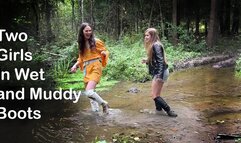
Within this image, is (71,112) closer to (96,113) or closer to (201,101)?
(96,113)

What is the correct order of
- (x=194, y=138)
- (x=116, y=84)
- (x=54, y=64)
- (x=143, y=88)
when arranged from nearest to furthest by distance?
1. (x=194, y=138)
2. (x=143, y=88)
3. (x=116, y=84)
4. (x=54, y=64)

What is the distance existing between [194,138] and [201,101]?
11.5 ft

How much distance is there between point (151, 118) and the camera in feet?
28.5

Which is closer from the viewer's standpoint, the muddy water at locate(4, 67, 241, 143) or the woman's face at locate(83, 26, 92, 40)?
the muddy water at locate(4, 67, 241, 143)

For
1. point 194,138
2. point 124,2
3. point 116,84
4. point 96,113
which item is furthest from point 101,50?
point 124,2

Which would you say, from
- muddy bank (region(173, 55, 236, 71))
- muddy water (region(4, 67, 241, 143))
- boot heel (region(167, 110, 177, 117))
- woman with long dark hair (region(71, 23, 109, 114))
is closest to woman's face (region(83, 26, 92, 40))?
woman with long dark hair (region(71, 23, 109, 114))

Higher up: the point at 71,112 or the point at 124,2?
the point at 124,2

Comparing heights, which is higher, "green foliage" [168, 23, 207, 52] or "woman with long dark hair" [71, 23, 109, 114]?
"woman with long dark hair" [71, 23, 109, 114]

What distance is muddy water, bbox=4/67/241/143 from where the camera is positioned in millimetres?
7336

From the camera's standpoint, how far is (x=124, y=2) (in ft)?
104

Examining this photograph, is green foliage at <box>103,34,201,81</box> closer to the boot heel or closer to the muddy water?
the muddy water

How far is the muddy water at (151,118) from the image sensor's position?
7.34m

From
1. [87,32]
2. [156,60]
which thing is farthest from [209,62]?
[87,32]

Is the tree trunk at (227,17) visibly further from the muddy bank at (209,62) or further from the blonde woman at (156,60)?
the blonde woman at (156,60)
